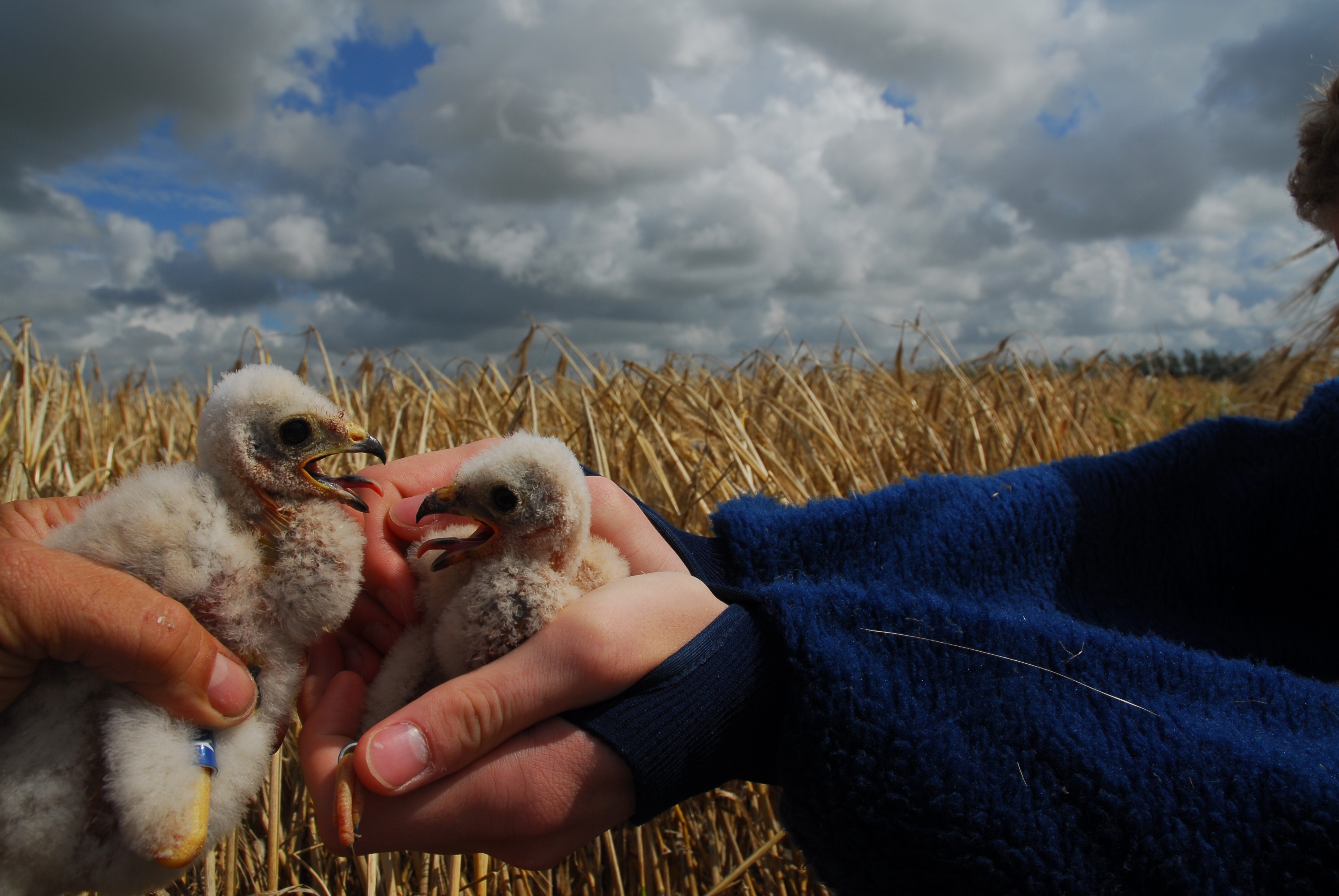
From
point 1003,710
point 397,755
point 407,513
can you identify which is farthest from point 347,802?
point 1003,710

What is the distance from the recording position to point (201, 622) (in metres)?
1.34

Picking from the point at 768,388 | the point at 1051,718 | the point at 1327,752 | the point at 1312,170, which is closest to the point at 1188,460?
the point at 1312,170

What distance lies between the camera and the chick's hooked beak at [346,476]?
1.45m

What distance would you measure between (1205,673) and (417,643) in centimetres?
155

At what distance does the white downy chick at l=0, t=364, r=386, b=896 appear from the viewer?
1.19m

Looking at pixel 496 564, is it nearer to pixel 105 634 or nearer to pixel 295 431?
pixel 295 431

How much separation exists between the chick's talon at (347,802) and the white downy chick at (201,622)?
235 mm

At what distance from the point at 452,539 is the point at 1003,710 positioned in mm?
1112

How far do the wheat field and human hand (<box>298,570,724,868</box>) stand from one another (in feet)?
2.51

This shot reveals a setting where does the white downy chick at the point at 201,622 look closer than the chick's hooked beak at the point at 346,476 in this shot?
Yes

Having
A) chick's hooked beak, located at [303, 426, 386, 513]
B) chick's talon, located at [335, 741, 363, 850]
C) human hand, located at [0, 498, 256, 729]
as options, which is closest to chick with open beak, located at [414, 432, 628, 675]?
chick's hooked beak, located at [303, 426, 386, 513]

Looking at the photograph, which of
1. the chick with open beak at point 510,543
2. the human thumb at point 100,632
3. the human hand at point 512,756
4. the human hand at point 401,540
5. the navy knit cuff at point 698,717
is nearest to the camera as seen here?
the human thumb at point 100,632

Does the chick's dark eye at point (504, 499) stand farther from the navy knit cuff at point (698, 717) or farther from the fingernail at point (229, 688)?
the fingernail at point (229, 688)

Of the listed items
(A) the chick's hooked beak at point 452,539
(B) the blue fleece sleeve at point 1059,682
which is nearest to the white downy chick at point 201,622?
(A) the chick's hooked beak at point 452,539
